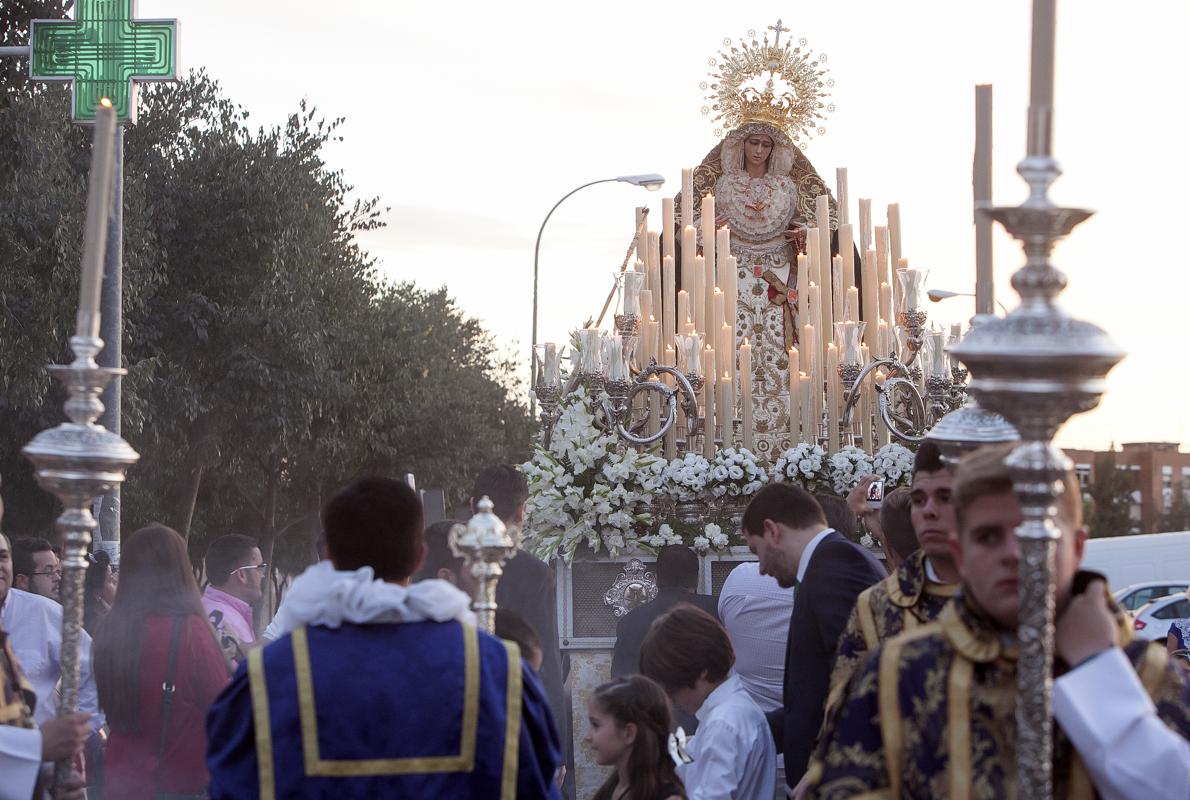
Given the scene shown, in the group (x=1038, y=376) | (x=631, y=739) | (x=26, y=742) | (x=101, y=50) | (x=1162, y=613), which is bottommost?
(x=1162, y=613)

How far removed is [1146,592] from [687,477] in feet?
60.1

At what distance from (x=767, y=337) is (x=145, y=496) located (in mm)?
13565

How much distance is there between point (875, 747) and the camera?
287 centimetres

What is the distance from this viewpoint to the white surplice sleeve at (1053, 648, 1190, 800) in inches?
105

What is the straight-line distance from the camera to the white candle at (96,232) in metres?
3.59

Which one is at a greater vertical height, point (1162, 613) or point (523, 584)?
point (523, 584)

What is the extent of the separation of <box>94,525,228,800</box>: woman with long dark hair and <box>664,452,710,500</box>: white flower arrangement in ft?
13.8

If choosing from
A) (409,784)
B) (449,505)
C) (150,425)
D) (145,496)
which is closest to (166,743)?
(409,784)

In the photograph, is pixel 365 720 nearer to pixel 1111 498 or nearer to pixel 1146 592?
pixel 1146 592

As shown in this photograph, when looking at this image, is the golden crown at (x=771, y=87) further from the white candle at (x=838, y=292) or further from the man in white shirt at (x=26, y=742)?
the man in white shirt at (x=26, y=742)

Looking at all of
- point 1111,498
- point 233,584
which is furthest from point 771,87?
point 1111,498

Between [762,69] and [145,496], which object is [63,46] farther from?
[145,496]

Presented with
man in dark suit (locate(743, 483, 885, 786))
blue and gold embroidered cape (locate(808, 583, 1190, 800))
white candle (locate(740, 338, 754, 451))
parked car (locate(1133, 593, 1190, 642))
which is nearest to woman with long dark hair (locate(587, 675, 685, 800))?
man in dark suit (locate(743, 483, 885, 786))

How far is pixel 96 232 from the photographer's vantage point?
143 inches
